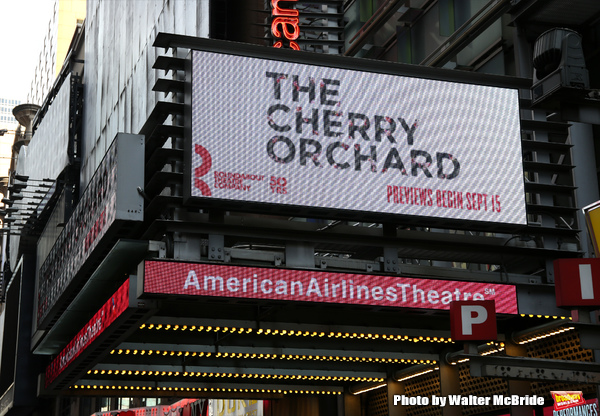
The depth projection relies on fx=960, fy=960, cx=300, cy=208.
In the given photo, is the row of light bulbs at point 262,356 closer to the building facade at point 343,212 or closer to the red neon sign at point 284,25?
the building facade at point 343,212

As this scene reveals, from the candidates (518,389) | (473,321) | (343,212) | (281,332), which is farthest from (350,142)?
(473,321)

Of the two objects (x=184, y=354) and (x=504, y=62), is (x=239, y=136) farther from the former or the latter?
(x=504, y=62)

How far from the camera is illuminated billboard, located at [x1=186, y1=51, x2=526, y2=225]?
65.1ft

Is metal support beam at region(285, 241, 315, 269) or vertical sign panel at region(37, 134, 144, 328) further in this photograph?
vertical sign panel at region(37, 134, 144, 328)

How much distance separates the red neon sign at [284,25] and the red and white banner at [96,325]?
1108 centimetres

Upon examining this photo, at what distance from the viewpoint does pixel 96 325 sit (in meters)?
21.5

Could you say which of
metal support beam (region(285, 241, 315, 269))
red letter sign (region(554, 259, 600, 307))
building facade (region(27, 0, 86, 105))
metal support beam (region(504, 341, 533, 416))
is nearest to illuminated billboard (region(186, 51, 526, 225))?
metal support beam (region(285, 241, 315, 269))

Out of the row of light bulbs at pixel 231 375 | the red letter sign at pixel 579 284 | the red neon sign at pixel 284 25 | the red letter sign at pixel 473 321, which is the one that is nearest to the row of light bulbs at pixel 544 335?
the row of light bulbs at pixel 231 375

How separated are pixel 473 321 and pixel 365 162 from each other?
7.60 metres

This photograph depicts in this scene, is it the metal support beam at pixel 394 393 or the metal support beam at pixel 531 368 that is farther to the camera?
the metal support beam at pixel 394 393

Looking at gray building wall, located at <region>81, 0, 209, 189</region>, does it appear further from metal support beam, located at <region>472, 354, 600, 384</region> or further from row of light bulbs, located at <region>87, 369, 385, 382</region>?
metal support beam, located at <region>472, 354, 600, 384</region>

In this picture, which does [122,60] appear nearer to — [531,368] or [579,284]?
[531,368]

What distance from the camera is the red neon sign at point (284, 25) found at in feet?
96.4

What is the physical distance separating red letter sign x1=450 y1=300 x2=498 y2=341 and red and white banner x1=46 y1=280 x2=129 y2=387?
743 centimetres
